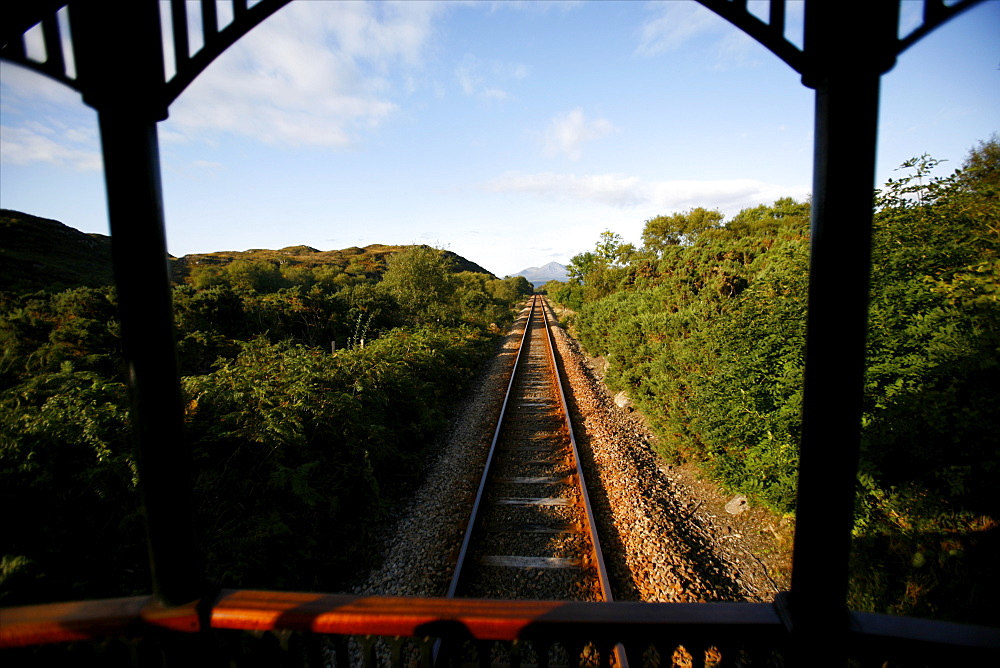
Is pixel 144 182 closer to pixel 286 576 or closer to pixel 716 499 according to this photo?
pixel 286 576

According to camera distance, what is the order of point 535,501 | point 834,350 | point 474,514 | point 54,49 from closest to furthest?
point 834,350
point 54,49
point 474,514
point 535,501

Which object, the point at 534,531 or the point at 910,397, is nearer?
the point at 910,397

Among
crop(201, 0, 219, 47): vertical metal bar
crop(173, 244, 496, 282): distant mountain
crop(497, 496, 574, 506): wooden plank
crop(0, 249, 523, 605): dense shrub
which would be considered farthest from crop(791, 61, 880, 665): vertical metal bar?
crop(173, 244, 496, 282): distant mountain

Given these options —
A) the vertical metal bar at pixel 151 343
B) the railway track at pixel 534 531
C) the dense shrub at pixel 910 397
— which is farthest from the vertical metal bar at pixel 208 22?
the dense shrub at pixel 910 397

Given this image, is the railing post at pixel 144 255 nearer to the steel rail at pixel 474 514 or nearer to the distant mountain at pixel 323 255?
the steel rail at pixel 474 514

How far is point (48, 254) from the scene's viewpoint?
2827cm

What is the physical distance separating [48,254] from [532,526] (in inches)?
1561

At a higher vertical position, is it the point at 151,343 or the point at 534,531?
the point at 151,343

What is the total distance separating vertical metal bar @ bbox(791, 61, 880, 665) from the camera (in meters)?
1.43

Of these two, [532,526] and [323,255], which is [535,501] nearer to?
[532,526]

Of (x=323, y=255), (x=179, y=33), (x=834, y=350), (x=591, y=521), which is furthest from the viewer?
(x=323, y=255)

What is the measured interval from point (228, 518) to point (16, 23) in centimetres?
453

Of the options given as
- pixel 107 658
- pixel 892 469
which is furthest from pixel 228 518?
pixel 892 469

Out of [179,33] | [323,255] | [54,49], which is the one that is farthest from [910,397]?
[323,255]
